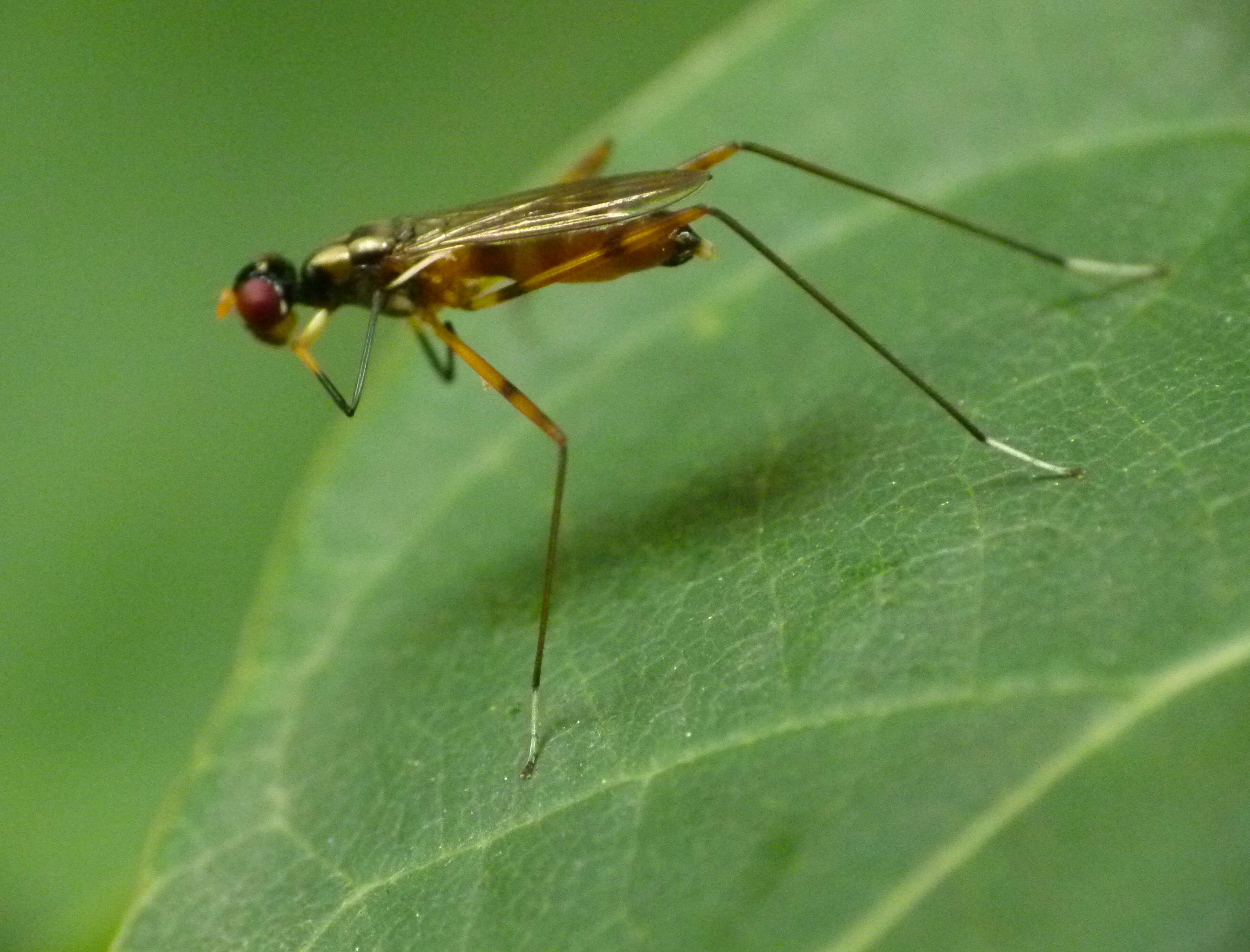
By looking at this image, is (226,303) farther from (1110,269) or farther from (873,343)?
(1110,269)

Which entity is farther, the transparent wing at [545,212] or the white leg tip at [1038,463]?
the transparent wing at [545,212]

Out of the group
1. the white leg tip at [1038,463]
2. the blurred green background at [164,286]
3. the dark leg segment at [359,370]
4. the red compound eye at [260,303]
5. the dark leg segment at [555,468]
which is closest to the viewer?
the white leg tip at [1038,463]

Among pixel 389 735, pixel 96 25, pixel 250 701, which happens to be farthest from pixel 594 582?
pixel 96 25

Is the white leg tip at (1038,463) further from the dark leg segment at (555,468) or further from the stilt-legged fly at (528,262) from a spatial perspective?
the dark leg segment at (555,468)

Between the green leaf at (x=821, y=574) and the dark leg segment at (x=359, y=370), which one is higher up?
the dark leg segment at (x=359, y=370)

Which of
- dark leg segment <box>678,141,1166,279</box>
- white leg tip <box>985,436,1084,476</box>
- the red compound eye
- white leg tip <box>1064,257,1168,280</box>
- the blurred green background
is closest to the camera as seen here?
white leg tip <box>985,436,1084,476</box>

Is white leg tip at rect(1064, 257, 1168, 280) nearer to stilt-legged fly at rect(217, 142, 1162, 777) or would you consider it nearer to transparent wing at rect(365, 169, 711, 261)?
stilt-legged fly at rect(217, 142, 1162, 777)

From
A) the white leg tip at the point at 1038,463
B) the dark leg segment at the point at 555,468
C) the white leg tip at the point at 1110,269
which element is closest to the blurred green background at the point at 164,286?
the dark leg segment at the point at 555,468

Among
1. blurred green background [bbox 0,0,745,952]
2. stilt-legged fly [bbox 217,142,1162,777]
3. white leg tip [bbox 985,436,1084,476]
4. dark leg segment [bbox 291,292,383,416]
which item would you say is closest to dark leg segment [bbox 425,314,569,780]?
stilt-legged fly [bbox 217,142,1162,777]
